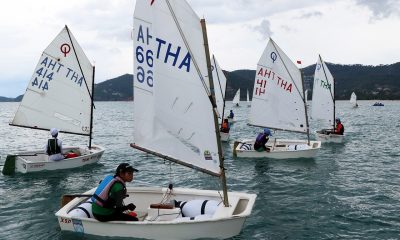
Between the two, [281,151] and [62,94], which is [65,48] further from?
[281,151]

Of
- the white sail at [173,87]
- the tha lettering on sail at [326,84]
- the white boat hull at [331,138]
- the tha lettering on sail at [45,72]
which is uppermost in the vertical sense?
the tha lettering on sail at [326,84]

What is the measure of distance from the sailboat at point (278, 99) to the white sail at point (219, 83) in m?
8.96

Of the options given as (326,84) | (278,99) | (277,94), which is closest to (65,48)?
(277,94)

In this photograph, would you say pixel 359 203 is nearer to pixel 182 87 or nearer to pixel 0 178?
pixel 182 87

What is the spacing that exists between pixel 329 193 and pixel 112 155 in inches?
708

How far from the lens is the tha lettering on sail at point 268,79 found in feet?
89.7

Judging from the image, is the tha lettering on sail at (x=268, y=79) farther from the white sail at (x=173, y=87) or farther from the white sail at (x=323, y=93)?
the white sail at (x=173, y=87)

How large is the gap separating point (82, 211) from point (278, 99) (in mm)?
19111

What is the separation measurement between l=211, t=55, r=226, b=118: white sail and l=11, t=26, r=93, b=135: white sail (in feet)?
50.9

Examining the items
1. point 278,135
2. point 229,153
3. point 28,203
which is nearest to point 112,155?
point 229,153

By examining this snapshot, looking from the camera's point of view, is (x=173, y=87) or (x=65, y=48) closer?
(x=173, y=87)

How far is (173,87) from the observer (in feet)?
37.7

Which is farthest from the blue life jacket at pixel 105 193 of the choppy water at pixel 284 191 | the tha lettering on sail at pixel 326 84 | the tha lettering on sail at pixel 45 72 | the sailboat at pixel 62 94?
the tha lettering on sail at pixel 326 84

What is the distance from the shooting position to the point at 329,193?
17141mm
